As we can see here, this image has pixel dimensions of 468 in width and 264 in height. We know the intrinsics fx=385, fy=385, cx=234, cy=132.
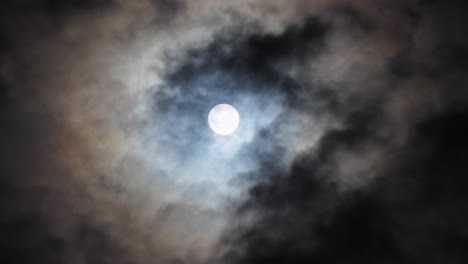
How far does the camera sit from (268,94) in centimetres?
2567

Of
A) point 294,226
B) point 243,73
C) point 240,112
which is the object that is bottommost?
point 294,226

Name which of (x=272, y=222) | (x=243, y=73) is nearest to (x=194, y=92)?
(x=243, y=73)

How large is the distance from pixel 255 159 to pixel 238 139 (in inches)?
71.9

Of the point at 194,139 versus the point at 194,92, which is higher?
the point at 194,92

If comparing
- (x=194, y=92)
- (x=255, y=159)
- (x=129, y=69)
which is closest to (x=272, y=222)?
(x=255, y=159)

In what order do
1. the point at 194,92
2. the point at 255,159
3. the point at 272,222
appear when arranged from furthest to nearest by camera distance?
the point at 272,222, the point at 255,159, the point at 194,92

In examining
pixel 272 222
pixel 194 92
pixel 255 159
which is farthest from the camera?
pixel 272 222

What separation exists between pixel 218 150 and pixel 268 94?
198 inches

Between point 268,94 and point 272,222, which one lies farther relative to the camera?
point 272,222

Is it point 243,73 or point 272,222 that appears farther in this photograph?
point 272,222

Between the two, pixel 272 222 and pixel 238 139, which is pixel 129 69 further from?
pixel 272 222

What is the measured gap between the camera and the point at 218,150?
2488cm

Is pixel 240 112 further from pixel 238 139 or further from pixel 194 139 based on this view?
pixel 194 139

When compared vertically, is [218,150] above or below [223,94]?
below
